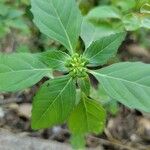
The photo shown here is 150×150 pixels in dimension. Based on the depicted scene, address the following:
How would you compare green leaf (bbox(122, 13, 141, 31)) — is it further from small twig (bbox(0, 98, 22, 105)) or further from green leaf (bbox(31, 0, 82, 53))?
small twig (bbox(0, 98, 22, 105))

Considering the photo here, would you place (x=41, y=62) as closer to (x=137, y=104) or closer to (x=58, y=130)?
(x=137, y=104)

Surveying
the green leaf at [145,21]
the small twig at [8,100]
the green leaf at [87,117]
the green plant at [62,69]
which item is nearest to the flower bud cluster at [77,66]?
the green plant at [62,69]

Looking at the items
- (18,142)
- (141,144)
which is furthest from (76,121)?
(141,144)

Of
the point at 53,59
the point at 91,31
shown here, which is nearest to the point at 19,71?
the point at 53,59

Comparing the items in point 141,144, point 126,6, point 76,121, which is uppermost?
point 126,6

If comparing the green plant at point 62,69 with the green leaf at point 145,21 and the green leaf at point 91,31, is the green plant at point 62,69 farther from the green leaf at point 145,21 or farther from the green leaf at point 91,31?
the green leaf at point 145,21

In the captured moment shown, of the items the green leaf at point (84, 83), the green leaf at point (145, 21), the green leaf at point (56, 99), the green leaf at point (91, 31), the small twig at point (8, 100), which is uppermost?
the green leaf at point (145, 21)

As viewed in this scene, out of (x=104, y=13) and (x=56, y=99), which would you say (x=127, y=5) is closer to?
(x=104, y=13)
